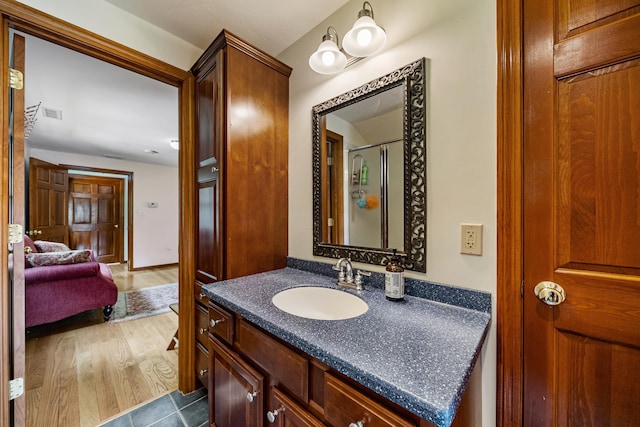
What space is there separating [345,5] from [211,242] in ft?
5.12

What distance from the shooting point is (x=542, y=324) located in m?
0.81

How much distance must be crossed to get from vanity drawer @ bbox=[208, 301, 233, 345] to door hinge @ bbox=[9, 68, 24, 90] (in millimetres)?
1412

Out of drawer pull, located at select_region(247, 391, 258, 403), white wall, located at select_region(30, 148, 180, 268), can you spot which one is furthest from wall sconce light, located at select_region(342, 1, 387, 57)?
white wall, located at select_region(30, 148, 180, 268)

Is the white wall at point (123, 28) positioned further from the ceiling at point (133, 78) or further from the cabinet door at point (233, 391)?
the cabinet door at point (233, 391)

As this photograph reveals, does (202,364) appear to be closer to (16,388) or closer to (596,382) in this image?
(16,388)

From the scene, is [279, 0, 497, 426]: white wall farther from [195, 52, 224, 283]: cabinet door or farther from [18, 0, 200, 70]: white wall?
[18, 0, 200, 70]: white wall

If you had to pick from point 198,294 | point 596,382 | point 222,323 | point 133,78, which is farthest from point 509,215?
point 133,78

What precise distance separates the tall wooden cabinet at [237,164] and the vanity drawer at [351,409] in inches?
35.0

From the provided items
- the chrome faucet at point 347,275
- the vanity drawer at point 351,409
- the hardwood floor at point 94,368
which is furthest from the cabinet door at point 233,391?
the hardwood floor at point 94,368

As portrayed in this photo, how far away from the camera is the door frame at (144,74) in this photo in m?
1.13

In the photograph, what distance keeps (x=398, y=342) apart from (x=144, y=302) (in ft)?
12.9

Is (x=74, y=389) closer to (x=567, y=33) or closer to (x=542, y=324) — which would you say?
(x=542, y=324)

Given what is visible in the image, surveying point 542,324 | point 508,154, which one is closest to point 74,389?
point 542,324

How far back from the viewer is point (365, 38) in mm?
1136
